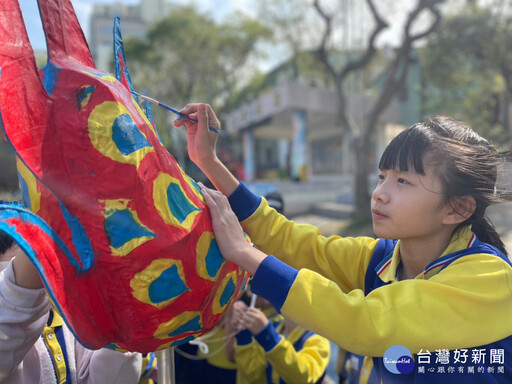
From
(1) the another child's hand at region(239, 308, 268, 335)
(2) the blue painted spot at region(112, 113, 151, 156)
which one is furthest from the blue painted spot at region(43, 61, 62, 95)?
(1) the another child's hand at region(239, 308, 268, 335)

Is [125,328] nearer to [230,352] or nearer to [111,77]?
[111,77]

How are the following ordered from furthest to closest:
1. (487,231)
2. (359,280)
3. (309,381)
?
1. (309,381)
2. (359,280)
3. (487,231)

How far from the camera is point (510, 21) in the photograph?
400 inches

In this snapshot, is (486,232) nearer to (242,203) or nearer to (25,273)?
(242,203)

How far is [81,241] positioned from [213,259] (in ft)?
0.85

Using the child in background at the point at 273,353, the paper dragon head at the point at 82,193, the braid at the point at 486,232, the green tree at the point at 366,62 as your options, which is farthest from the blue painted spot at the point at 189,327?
the green tree at the point at 366,62

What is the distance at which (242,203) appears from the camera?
121 cm

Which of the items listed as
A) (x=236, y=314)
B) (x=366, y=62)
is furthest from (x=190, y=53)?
(x=236, y=314)

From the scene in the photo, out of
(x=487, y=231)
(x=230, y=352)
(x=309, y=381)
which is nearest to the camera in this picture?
(x=487, y=231)

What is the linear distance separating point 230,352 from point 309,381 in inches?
16.8

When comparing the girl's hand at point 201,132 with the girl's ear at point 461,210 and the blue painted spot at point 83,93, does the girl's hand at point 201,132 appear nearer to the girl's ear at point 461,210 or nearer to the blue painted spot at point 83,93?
the blue painted spot at point 83,93

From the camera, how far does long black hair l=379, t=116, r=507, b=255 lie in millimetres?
1043

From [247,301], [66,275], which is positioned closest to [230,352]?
[247,301]

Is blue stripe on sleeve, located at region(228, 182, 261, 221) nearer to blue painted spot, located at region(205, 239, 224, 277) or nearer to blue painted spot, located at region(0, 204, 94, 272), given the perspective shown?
blue painted spot, located at region(205, 239, 224, 277)
